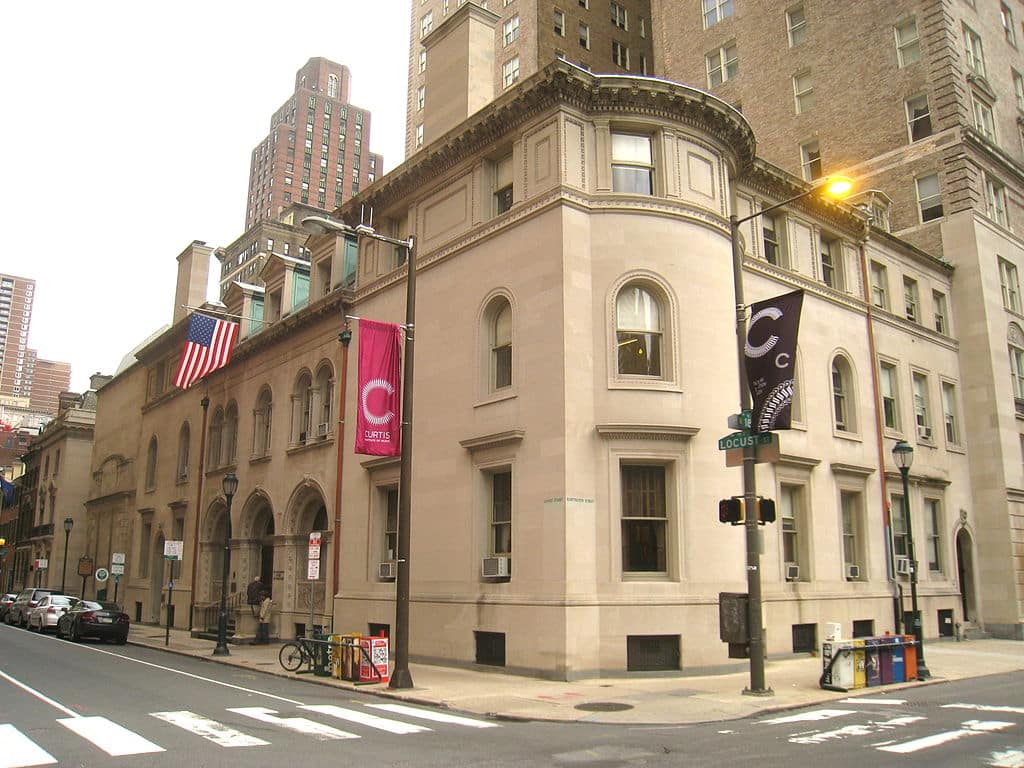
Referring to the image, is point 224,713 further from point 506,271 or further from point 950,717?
point 506,271

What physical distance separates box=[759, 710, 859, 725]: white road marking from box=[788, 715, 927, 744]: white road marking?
2.61ft

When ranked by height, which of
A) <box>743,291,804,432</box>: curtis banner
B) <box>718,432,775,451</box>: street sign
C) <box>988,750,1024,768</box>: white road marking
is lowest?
<box>988,750,1024,768</box>: white road marking

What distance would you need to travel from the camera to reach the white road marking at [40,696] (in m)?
13.3

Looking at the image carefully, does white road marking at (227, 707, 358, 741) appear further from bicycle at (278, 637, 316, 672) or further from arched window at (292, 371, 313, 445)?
arched window at (292, 371, 313, 445)

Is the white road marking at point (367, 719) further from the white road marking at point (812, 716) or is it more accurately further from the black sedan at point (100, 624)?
the black sedan at point (100, 624)

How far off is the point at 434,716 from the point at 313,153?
6434 inches

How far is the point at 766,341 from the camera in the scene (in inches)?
629

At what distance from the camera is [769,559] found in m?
23.0

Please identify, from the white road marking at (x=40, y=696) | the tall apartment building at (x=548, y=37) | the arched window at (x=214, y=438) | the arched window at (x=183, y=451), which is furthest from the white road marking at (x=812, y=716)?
the arched window at (x=183, y=451)

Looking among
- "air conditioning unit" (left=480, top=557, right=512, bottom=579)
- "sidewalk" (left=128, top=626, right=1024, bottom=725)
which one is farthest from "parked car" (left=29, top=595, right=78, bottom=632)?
"air conditioning unit" (left=480, top=557, right=512, bottom=579)

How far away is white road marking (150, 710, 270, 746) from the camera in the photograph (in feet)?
36.0

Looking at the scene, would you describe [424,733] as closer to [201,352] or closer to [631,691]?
[631,691]

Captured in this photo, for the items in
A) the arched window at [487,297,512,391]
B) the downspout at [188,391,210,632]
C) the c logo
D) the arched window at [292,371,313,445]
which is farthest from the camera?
the downspout at [188,391,210,632]

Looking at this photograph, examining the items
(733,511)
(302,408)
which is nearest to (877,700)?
(733,511)
